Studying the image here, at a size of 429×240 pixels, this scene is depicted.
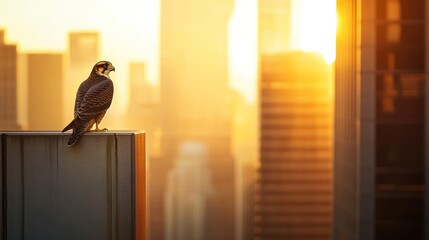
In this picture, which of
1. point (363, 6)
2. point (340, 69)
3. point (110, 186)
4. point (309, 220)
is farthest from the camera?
point (309, 220)

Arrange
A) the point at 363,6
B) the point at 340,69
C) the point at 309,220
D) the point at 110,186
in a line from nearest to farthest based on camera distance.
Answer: the point at 110,186
the point at 363,6
the point at 340,69
the point at 309,220

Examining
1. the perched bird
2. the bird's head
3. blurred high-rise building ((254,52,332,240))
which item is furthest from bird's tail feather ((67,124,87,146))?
blurred high-rise building ((254,52,332,240))

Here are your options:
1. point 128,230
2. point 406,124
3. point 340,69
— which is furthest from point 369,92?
point 128,230

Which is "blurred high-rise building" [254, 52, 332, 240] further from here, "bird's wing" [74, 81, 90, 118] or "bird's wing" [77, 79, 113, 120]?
"bird's wing" [74, 81, 90, 118]

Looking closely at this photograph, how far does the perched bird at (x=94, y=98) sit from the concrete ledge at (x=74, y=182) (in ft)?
1.74

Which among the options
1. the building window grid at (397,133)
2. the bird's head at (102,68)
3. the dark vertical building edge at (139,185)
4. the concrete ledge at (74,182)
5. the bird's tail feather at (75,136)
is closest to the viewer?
the bird's tail feather at (75,136)

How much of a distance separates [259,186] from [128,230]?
18225cm

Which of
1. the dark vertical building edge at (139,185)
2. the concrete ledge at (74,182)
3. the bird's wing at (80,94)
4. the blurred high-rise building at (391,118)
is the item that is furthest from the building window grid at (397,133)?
the concrete ledge at (74,182)

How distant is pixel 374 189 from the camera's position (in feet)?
137

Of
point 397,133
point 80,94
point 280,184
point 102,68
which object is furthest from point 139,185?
point 280,184

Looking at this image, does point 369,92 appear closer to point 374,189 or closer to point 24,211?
point 374,189

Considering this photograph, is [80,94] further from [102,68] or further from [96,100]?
[102,68]

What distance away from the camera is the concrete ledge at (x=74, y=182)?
517 inches

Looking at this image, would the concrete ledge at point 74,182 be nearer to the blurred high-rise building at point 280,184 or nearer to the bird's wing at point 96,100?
the bird's wing at point 96,100
